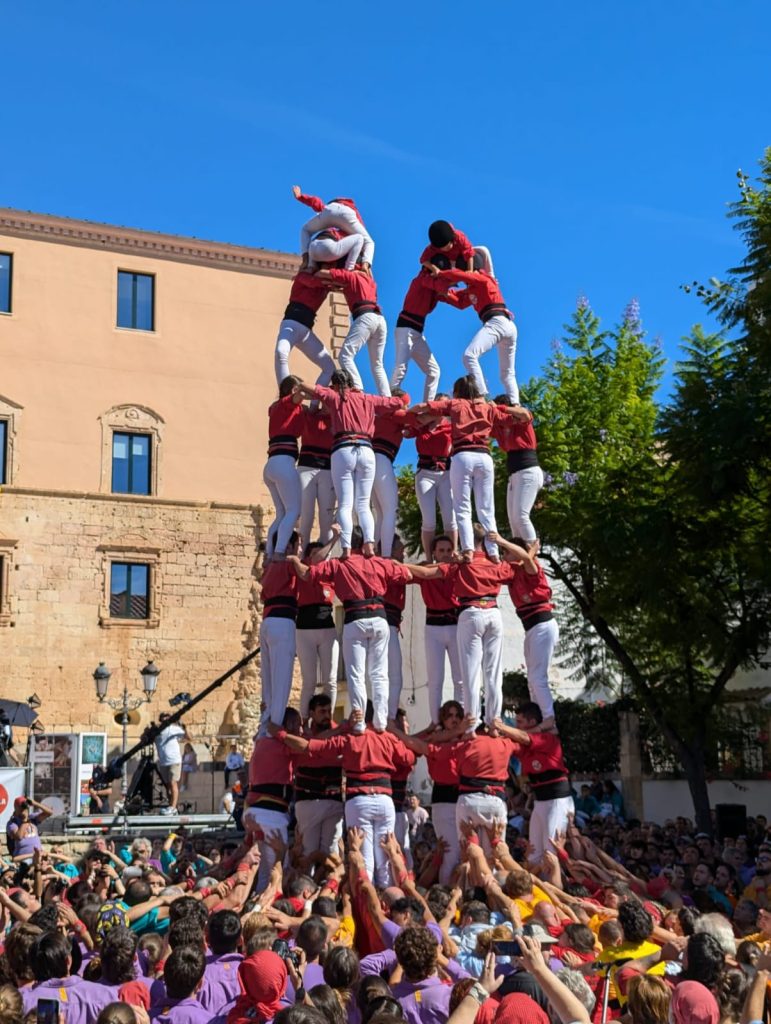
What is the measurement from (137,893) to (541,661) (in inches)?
243

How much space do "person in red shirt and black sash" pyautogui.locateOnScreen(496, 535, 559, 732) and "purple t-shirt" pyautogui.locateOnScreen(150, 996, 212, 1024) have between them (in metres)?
8.18

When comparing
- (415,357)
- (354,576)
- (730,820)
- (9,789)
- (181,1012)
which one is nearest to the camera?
(181,1012)

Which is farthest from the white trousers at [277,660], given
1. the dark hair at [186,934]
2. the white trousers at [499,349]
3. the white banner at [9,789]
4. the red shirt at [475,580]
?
the dark hair at [186,934]

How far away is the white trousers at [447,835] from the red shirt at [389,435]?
12.9 feet

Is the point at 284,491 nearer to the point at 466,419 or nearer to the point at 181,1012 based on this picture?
the point at 466,419

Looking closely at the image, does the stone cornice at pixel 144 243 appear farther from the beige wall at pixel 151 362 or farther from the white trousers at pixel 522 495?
the white trousers at pixel 522 495

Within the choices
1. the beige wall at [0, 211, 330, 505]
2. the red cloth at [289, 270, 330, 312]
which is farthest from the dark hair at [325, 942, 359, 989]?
the beige wall at [0, 211, 330, 505]

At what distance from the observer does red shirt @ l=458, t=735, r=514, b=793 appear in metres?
13.2

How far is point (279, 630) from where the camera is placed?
13.9 metres

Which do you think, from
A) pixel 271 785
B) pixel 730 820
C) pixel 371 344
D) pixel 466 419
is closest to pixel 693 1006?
pixel 271 785

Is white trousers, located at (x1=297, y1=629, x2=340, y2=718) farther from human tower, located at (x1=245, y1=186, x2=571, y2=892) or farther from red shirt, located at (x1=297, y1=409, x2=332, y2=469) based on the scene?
red shirt, located at (x1=297, y1=409, x2=332, y2=469)

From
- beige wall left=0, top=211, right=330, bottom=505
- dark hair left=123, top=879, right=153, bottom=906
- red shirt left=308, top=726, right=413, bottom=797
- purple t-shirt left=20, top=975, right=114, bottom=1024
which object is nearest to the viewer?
purple t-shirt left=20, top=975, right=114, bottom=1024

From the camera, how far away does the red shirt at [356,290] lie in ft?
48.6

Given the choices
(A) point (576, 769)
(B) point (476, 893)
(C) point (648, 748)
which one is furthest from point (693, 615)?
(B) point (476, 893)
